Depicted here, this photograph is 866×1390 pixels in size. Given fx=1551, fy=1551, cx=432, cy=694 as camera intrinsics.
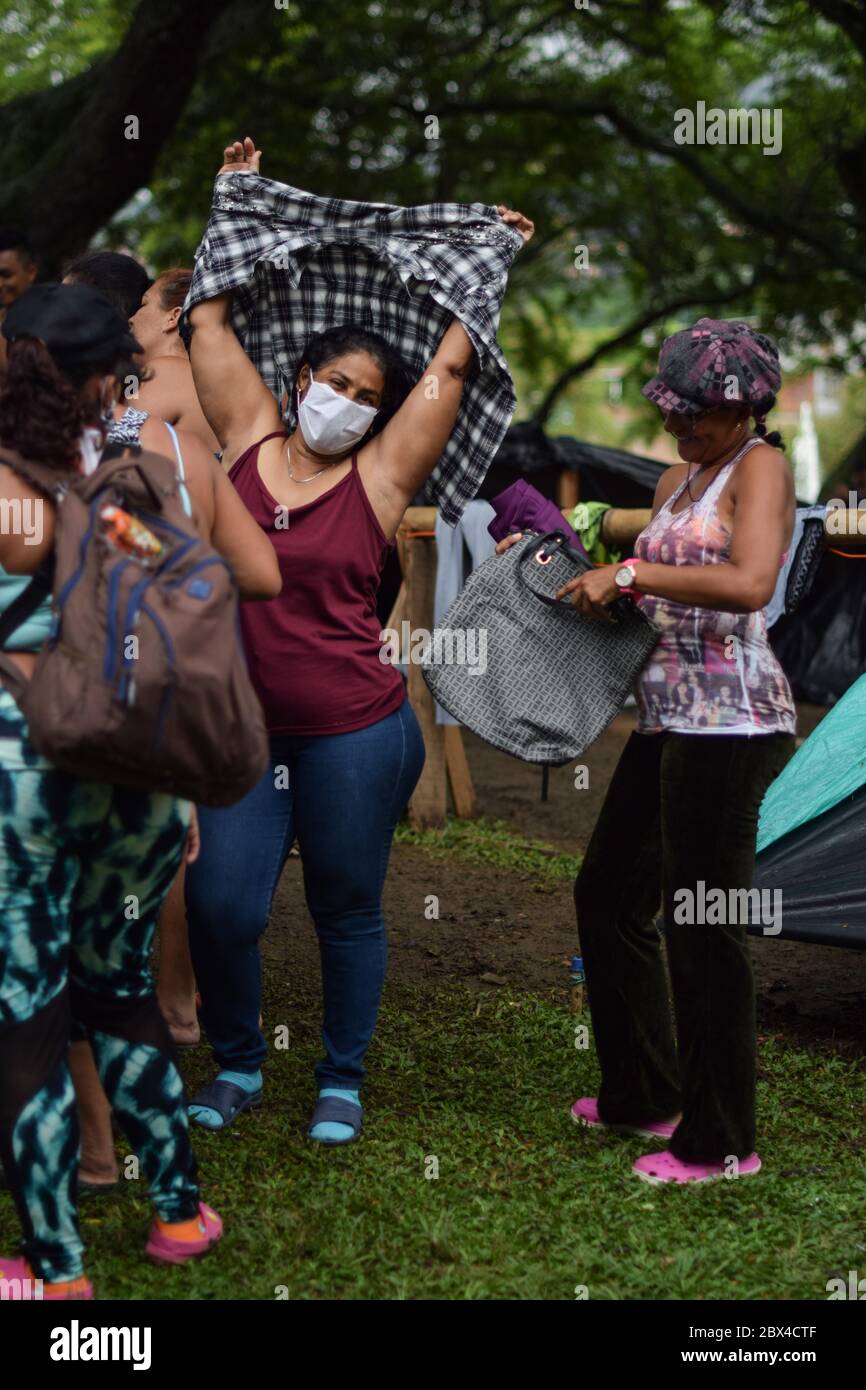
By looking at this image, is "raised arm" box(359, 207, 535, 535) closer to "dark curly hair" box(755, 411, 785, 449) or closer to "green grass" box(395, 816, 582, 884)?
"dark curly hair" box(755, 411, 785, 449)

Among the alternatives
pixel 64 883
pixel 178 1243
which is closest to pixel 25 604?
pixel 64 883

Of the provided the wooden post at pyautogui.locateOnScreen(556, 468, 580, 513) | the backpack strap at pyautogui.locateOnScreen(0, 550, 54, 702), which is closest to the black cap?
the backpack strap at pyautogui.locateOnScreen(0, 550, 54, 702)

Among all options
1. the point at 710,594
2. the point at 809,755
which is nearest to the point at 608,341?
the point at 809,755

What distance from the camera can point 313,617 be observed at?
3676 mm

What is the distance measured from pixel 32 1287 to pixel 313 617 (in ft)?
5.22

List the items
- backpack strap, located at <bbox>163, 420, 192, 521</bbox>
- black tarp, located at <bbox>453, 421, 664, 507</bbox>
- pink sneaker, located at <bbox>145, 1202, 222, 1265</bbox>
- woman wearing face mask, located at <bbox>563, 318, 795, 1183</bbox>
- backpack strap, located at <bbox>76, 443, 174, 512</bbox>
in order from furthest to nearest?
black tarp, located at <bbox>453, 421, 664, 507</bbox> → woman wearing face mask, located at <bbox>563, 318, 795, 1183</bbox> → pink sneaker, located at <bbox>145, 1202, 222, 1265</bbox> → backpack strap, located at <bbox>163, 420, 192, 521</bbox> → backpack strap, located at <bbox>76, 443, 174, 512</bbox>

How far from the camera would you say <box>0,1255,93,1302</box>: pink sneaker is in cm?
277

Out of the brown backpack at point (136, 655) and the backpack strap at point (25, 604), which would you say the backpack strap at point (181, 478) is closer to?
the brown backpack at point (136, 655)

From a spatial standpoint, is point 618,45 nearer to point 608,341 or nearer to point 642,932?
point 608,341

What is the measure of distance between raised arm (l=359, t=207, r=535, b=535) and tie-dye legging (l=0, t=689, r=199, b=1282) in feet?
4.07

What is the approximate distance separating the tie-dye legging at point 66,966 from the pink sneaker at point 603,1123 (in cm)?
137

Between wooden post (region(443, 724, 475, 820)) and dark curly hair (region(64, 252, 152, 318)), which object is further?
wooden post (region(443, 724, 475, 820))

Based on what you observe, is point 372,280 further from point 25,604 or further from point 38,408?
point 25,604

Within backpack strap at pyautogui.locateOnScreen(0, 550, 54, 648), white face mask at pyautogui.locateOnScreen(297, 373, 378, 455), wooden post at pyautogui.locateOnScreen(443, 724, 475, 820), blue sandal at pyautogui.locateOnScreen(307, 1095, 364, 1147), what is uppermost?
white face mask at pyautogui.locateOnScreen(297, 373, 378, 455)
